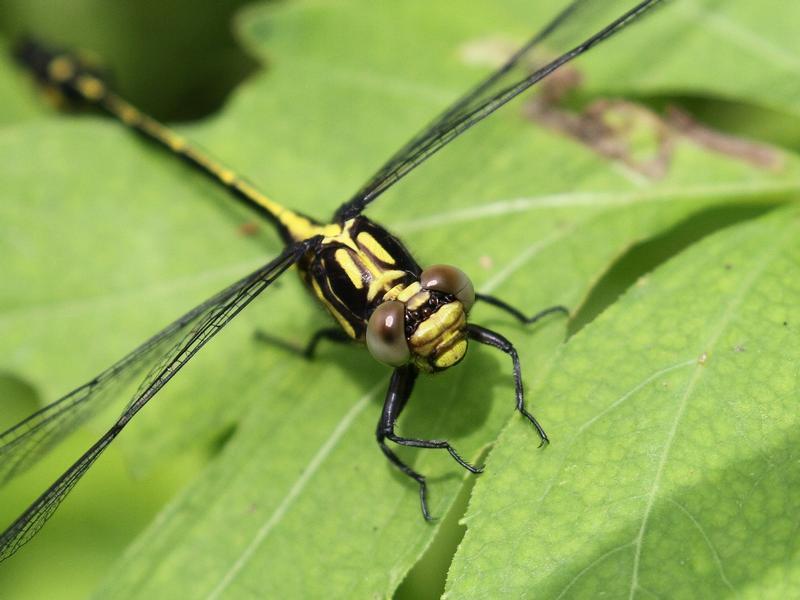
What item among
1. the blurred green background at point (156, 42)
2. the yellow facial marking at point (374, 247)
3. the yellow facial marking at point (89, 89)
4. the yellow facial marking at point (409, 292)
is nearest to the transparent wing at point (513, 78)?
the yellow facial marking at point (374, 247)

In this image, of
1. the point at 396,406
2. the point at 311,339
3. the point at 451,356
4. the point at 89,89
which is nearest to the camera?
the point at 451,356

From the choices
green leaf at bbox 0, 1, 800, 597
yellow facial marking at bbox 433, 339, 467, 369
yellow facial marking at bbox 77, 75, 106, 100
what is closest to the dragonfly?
yellow facial marking at bbox 433, 339, 467, 369

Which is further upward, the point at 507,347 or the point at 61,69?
the point at 61,69

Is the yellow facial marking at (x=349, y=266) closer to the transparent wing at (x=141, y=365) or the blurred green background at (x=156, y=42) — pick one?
the transparent wing at (x=141, y=365)

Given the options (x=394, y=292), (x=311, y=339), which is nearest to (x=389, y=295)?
(x=394, y=292)

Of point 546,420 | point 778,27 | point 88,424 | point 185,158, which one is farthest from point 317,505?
point 778,27

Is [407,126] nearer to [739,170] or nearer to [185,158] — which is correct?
[185,158]

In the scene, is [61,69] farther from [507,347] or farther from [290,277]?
[507,347]

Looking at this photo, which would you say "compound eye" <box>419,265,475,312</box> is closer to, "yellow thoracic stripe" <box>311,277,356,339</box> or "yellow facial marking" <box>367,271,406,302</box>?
Result: "yellow facial marking" <box>367,271,406,302</box>
